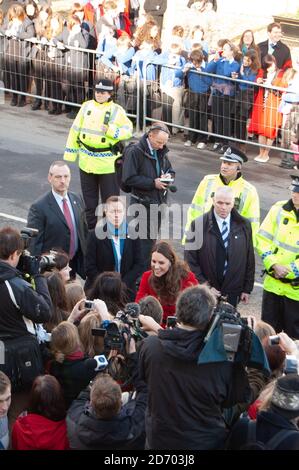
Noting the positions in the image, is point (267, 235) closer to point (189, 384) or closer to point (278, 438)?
point (189, 384)

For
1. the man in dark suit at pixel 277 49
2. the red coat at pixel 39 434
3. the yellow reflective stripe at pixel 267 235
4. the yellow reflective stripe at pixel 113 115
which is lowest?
the red coat at pixel 39 434

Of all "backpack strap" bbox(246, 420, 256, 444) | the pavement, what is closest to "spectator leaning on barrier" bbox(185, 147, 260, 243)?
the pavement

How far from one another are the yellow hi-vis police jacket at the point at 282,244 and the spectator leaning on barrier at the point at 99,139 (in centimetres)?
348

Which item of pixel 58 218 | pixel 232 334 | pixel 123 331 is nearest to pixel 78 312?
pixel 123 331

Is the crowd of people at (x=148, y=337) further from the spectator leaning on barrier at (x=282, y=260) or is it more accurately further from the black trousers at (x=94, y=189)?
the black trousers at (x=94, y=189)

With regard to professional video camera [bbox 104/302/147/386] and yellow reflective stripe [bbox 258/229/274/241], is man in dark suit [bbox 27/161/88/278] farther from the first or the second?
professional video camera [bbox 104/302/147/386]

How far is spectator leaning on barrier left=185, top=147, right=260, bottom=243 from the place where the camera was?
32.6 feet

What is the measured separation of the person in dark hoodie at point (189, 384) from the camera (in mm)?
5953

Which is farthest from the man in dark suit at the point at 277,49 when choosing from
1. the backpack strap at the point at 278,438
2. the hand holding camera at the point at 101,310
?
the backpack strap at the point at 278,438

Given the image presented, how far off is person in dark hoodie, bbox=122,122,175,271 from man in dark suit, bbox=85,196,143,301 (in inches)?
45.4

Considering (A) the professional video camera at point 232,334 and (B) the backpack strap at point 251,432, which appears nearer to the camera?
(B) the backpack strap at point 251,432

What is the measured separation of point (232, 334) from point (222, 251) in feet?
11.7

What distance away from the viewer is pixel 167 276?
342 inches

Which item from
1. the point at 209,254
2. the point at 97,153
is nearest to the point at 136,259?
the point at 209,254
